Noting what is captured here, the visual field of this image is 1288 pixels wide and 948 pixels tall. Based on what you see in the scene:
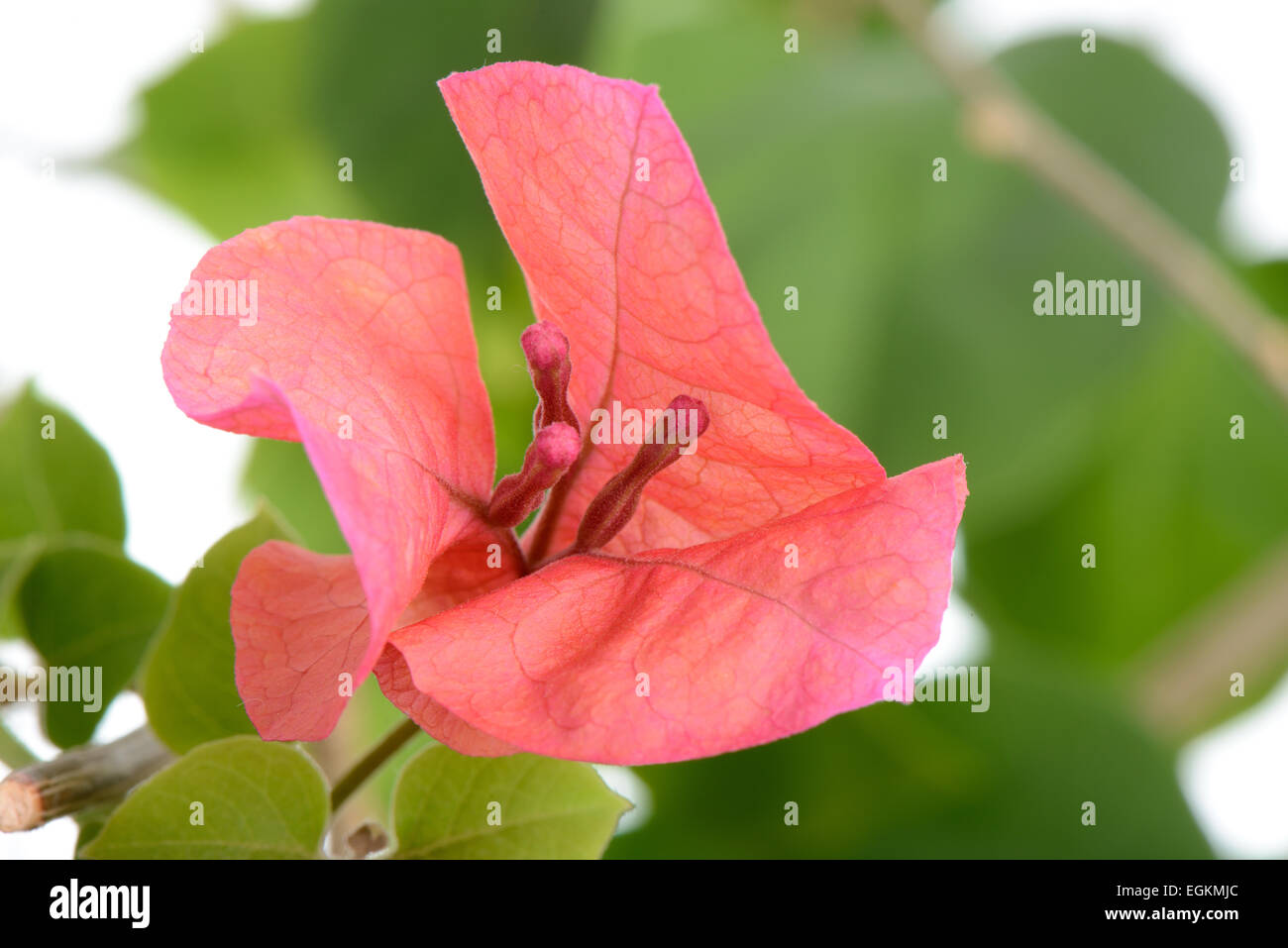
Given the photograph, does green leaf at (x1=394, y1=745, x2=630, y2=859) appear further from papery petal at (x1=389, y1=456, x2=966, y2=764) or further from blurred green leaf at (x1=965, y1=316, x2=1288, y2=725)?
blurred green leaf at (x1=965, y1=316, x2=1288, y2=725)

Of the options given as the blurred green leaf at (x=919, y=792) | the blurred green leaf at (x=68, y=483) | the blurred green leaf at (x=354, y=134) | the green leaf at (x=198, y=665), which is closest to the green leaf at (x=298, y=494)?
the blurred green leaf at (x=354, y=134)

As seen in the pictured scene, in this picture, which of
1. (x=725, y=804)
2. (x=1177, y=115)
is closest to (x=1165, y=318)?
(x=1177, y=115)

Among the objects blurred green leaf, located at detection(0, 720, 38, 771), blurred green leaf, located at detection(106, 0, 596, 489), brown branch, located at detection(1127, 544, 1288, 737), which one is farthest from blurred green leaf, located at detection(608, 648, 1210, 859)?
blurred green leaf, located at detection(0, 720, 38, 771)

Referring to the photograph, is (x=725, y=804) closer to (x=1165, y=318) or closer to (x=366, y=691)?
(x=366, y=691)

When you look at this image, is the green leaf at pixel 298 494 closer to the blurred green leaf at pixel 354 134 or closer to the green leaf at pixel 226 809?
the blurred green leaf at pixel 354 134

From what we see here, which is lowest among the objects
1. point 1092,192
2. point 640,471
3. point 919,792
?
point 919,792

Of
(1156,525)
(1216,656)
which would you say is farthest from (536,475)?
(1156,525)

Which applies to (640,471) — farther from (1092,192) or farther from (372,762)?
(1092,192)
